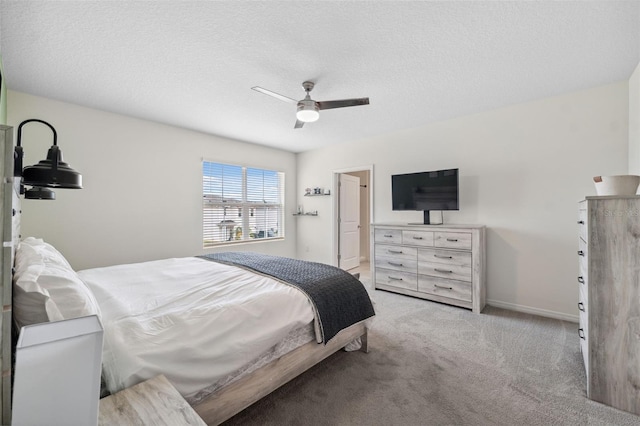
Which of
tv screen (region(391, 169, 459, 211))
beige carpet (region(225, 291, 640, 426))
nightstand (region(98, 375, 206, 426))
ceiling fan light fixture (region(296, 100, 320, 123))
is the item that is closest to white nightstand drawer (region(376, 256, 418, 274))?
tv screen (region(391, 169, 459, 211))

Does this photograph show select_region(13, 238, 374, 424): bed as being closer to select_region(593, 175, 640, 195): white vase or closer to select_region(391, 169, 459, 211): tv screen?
select_region(593, 175, 640, 195): white vase

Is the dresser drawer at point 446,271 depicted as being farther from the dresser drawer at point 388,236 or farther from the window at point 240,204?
the window at point 240,204

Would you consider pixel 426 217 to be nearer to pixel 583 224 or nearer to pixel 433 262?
pixel 433 262

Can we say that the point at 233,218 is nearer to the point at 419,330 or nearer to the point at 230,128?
the point at 230,128

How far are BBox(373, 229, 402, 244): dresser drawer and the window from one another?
92.8 inches

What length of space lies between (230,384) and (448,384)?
1544 mm

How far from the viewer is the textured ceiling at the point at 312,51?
71.4 inches

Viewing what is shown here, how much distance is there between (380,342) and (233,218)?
3.48 m

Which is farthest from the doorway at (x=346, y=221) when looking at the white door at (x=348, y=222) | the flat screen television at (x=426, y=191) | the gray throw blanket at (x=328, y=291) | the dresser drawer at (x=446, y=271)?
the gray throw blanket at (x=328, y=291)

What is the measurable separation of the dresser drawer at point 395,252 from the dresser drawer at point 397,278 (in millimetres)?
218

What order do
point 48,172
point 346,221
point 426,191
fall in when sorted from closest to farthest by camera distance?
point 48,172 → point 426,191 → point 346,221

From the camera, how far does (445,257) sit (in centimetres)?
353

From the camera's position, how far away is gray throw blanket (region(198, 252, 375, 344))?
1967 millimetres

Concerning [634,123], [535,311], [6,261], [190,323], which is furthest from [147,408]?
[634,123]
